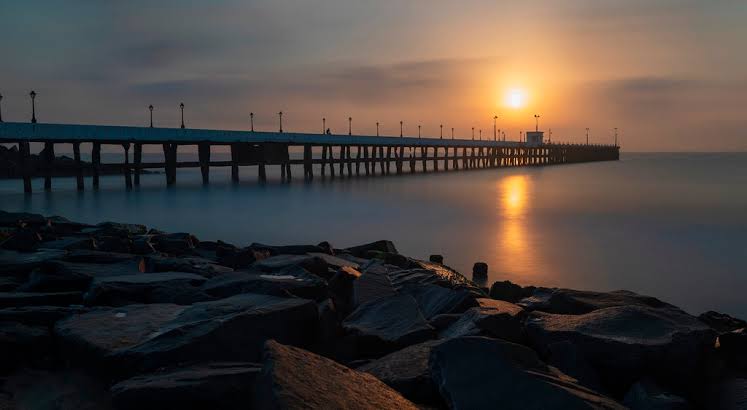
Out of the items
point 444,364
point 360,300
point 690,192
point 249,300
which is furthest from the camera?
point 690,192

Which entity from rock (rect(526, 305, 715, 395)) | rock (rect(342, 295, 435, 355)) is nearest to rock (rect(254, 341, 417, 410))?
rock (rect(342, 295, 435, 355))

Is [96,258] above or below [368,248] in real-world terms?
above

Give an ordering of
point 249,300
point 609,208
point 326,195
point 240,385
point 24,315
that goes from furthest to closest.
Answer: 1. point 326,195
2. point 609,208
3. point 249,300
4. point 24,315
5. point 240,385

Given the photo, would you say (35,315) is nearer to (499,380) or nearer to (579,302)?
(499,380)

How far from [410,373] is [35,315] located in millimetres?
2741

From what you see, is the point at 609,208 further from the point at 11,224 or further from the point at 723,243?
the point at 11,224

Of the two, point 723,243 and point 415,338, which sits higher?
point 415,338

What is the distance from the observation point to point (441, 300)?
5602mm

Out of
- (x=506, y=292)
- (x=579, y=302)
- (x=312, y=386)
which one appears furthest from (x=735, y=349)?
(x=506, y=292)

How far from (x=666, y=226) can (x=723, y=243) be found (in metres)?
4.44

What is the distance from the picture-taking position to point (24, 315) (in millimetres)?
4309

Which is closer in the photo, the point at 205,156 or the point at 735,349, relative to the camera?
the point at 735,349

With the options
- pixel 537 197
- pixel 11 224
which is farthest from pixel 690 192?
pixel 11 224

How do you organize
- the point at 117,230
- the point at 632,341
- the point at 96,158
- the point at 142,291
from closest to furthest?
the point at 632,341 < the point at 142,291 < the point at 117,230 < the point at 96,158
